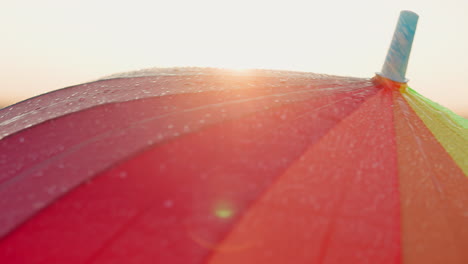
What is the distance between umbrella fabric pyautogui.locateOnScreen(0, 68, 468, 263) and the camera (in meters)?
1.16

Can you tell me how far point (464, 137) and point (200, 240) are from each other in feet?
5.03

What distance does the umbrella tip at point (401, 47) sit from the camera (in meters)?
1.94

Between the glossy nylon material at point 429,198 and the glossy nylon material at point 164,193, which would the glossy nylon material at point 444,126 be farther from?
the glossy nylon material at point 164,193

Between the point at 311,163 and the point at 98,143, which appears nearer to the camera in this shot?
the point at 311,163

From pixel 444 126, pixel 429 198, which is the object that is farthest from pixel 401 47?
pixel 429 198

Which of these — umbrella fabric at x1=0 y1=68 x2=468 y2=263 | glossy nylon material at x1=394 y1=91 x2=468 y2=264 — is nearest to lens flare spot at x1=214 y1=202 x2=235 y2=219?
umbrella fabric at x1=0 y1=68 x2=468 y2=263

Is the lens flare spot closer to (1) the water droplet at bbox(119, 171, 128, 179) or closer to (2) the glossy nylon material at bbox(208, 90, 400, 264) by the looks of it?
(2) the glossy nylon material at bbox(208, 90, 400, 264)

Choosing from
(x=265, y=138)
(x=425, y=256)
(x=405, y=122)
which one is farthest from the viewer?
(x=405, y=122)

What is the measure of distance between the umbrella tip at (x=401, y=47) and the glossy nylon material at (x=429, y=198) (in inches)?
11.8

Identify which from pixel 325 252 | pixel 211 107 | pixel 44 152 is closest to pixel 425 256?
pixel 325 252

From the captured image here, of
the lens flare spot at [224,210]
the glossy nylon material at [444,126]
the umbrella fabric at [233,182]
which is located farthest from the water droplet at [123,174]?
the glossy nylon material at [444,126]

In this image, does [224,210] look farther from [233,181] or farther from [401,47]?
[401,47]

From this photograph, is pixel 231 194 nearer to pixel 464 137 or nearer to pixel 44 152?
pixel 44 152

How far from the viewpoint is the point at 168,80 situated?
2092 mm
